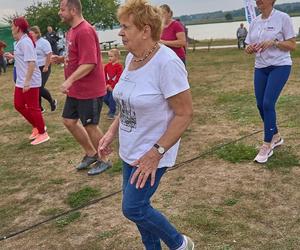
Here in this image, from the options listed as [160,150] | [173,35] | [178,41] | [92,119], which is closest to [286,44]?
[178,41]

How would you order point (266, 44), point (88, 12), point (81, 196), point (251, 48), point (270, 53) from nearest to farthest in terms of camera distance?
point (81, 196) → point (266, 44) → point (270, 53) → point (251, 48) → point (88, 12)

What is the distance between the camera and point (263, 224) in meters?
3.47

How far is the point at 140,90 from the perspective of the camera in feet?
7.91

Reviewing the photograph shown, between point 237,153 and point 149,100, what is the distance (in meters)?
2.98

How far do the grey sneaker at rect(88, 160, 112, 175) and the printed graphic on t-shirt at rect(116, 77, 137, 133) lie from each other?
7.87ft

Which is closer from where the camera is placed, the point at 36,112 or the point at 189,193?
the point at 189,193

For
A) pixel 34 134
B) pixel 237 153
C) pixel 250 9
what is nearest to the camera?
pixel 237 153

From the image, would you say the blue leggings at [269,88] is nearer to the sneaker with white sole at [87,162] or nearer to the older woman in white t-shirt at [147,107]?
the sneaker with white sole at [87,162]

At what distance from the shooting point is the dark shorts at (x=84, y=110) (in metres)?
4.71

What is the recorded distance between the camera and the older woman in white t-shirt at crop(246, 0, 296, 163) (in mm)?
4496

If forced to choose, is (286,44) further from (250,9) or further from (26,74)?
(26,74)

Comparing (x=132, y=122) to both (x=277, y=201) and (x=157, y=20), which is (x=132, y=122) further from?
(x=277, y=201)

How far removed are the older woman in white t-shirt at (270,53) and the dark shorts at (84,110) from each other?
70.8 inches

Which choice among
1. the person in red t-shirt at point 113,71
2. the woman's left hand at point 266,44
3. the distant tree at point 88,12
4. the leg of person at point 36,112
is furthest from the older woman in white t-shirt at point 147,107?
the distant tree at point 88,12
